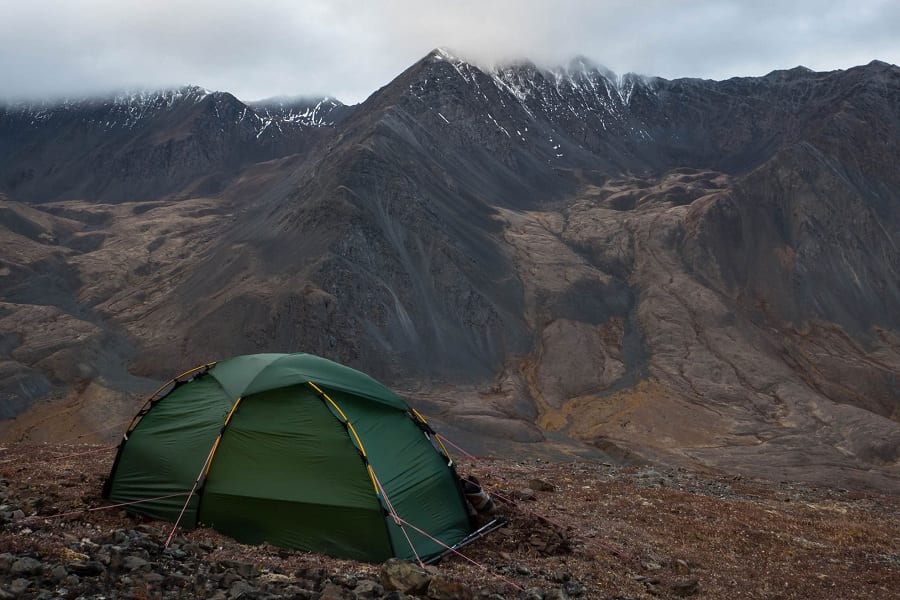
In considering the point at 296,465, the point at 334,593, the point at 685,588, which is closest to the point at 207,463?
the point at 296,465

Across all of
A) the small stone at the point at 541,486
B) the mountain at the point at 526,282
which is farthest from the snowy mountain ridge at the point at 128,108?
the small stone at the point at 541,486

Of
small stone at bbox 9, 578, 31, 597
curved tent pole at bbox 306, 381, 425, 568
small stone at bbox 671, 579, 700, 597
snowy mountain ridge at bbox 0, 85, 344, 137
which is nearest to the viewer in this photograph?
small stone at bbox 9, 578, 31, 597

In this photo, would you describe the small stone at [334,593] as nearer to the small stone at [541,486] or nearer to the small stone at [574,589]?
the small stone at [574,589]

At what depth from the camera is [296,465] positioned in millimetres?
10344

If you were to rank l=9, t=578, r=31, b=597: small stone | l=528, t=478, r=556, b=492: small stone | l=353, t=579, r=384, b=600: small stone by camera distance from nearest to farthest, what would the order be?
l=9, t=578, r=31, b=597: small stone < l=353, t=579, r=384, b=600: small stone < l=528, t=478, r=556, b=492: small stone

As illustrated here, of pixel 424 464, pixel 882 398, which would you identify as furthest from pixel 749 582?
pixel 882 398

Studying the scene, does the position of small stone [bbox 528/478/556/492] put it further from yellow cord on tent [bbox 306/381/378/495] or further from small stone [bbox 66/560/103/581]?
small stone [bbox 66/560/103/581]

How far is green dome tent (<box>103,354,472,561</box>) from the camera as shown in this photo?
9906 mm

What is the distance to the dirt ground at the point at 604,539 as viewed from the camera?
8.84 metres

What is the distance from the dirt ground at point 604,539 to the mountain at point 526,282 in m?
19.1

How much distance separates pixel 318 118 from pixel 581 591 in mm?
166041

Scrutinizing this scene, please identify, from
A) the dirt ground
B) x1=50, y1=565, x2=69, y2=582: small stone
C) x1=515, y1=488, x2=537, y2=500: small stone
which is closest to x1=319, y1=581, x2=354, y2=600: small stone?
the dirt ground

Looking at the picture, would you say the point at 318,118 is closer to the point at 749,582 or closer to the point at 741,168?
the point at 741,168

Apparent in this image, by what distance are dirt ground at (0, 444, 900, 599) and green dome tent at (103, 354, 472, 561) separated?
1.76 feet
